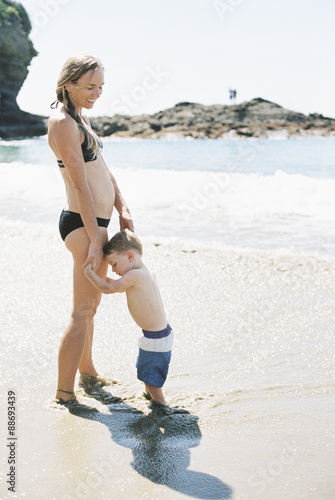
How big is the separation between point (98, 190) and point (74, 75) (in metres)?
0.59

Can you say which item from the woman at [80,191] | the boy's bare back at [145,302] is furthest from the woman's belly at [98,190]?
the boy's bare back at [145,302]

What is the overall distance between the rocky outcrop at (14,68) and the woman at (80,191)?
69.1 meters

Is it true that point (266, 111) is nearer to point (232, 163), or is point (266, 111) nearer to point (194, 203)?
point (232, 163)

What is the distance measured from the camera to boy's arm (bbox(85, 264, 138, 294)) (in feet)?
9.25

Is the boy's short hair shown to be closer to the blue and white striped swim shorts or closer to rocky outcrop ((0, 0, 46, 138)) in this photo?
the blue and white striped swim shorts

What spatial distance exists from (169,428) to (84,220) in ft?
3.65

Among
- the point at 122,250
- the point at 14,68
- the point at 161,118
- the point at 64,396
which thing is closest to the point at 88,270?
the point at 122,250

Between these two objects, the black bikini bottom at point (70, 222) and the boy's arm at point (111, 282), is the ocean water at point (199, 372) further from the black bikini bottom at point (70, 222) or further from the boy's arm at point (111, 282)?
the black bikini bottom at point (70, 222)

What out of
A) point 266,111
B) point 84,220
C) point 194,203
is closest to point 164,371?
point 84,220

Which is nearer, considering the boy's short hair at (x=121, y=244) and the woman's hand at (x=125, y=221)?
the boy's short hair at (x=121, y=244)

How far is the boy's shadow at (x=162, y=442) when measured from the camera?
2182 millimetres

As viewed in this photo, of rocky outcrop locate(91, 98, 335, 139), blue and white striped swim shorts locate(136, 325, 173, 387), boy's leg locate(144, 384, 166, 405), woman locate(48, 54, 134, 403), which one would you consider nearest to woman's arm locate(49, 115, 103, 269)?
woman locate(48, 54, 134, 403)

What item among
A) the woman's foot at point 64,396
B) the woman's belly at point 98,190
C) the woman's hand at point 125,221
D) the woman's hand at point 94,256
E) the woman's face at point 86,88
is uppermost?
the woman's face at point 86,88

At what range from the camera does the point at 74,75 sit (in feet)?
9.04
